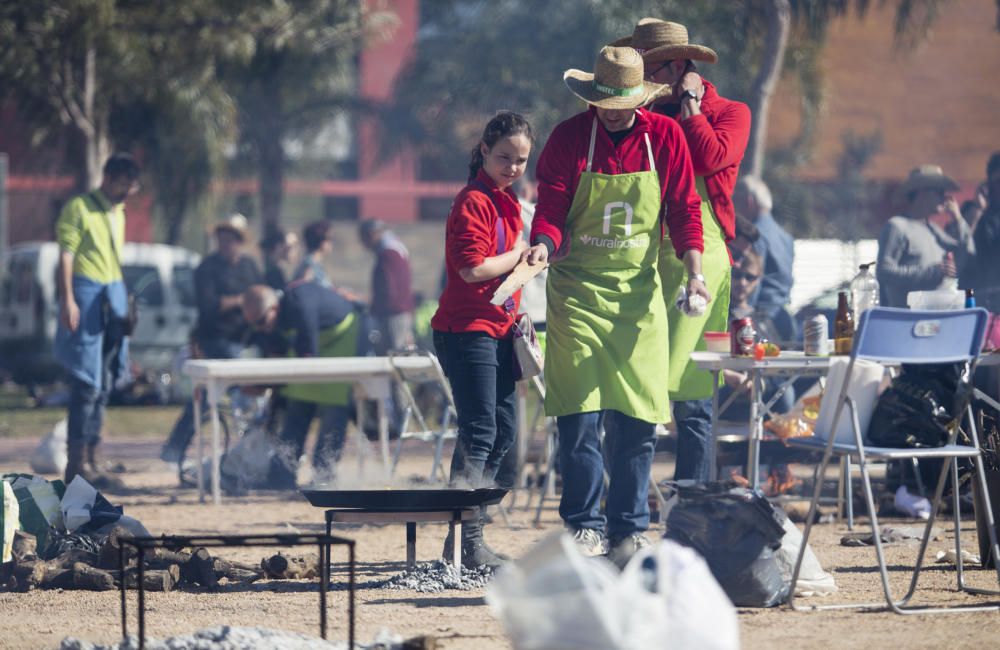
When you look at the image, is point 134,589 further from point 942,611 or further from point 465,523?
point 942,611

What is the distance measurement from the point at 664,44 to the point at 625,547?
97.9 inches

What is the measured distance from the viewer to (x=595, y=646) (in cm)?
391

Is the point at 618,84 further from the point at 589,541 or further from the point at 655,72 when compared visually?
the point at 589,541

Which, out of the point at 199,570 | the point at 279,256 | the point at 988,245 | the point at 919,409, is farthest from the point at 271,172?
the point at 919,409

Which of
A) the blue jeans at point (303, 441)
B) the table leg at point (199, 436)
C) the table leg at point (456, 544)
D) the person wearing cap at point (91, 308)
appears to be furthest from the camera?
the blue jeans at point (303, 441)

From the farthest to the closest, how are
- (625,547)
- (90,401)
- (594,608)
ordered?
(90,401)
(625,547)
(594,608)

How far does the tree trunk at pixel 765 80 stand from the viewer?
20062 millimetres

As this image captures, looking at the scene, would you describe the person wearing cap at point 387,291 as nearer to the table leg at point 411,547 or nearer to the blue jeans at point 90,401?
the blue jeans at point 90,401

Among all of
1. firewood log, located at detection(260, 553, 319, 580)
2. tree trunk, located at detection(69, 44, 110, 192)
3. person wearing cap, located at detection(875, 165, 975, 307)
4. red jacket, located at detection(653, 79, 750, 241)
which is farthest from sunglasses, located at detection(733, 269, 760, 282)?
tree trunk, located at detection(69, 44, 110, 192)

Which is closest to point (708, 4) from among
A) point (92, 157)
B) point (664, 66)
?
point (92, 157)

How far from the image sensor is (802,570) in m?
6.46

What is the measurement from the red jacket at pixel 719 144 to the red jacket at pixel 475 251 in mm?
880

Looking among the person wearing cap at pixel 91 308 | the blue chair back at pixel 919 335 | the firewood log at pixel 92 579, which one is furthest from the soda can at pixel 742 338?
the person wearing cap at pixel 91 308

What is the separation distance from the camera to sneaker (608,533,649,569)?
21.0ft
